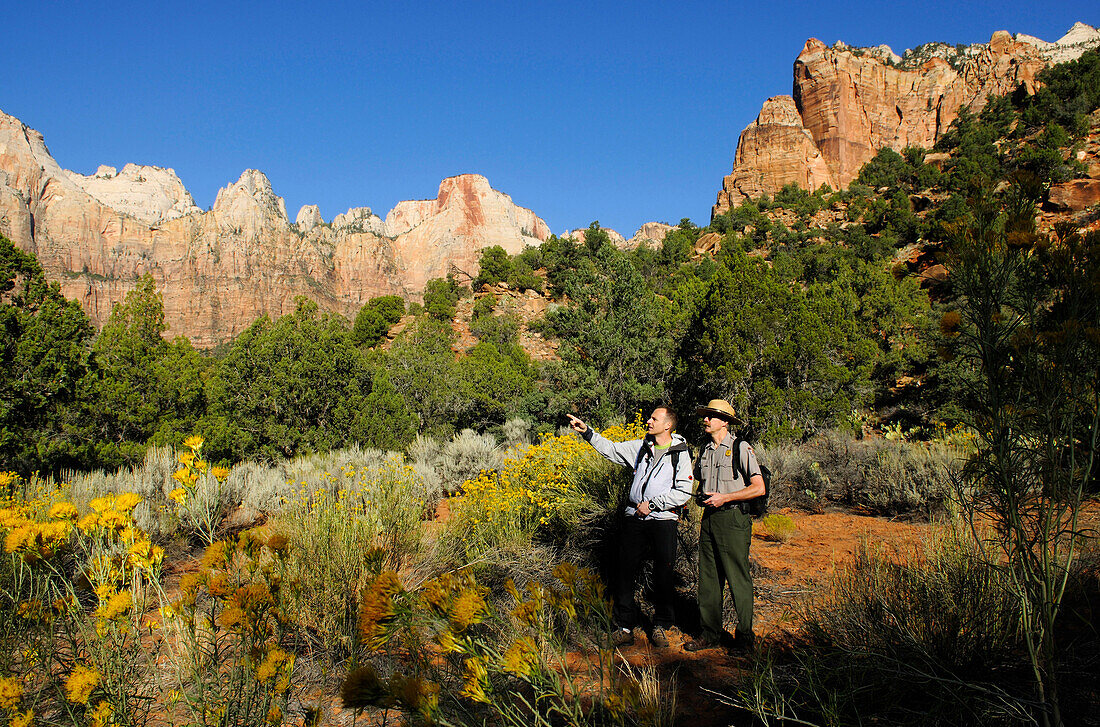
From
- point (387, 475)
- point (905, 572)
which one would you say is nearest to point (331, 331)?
point (387, 475)

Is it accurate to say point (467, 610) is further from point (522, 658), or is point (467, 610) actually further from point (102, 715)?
point (102, 715)

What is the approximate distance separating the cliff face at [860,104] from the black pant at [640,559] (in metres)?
56.8

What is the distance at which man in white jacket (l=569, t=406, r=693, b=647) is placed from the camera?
3539 mm

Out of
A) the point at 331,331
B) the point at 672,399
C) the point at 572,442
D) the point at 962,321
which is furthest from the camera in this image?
the point at 672,399

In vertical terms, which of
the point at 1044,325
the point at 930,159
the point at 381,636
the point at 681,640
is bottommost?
the point at 681,640

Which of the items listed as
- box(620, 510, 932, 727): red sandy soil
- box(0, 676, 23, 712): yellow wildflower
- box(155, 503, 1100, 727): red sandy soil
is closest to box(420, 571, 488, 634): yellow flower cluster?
box(155, 503, 1100, 727): red sandy soil

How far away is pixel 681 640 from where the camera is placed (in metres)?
3.69

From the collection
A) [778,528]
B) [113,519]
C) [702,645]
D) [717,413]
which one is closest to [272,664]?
[113,519]

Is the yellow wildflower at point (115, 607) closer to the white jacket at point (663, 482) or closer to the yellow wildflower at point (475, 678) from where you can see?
the yellow wildflower at point (475, 678)

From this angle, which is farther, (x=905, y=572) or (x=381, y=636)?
(x=905, y=572)

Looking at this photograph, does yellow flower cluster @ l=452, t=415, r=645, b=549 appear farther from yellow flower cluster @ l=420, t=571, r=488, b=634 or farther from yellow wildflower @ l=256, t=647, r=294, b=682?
yellow flower cluster @ l=420, t=571, r=488, b=634

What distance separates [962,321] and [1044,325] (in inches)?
12.4

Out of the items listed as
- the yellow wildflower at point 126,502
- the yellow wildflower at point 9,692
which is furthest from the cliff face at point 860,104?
the yellow wildflower at point 9,692

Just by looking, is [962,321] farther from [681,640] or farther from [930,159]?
[930,159]
